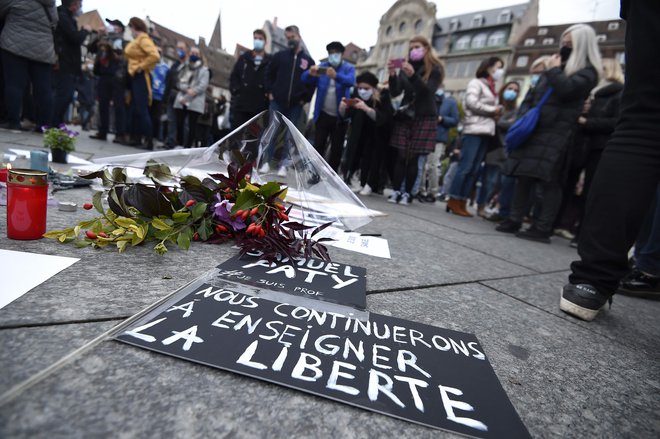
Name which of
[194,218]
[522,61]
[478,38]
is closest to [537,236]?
[194,218]

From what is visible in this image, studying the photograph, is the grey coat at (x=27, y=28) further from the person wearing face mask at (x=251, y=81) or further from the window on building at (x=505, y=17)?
the window on building at (x=505, y=17)

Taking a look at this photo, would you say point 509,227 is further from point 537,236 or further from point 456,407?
point 456,407

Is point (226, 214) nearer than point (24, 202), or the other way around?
point (24, 202)

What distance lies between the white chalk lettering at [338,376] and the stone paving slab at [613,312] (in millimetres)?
1028

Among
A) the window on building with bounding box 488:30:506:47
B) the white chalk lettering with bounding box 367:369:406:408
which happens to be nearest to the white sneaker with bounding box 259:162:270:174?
the white chalk lettering with bounding box 367:369:406:408

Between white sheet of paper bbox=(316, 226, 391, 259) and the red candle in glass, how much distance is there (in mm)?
1079

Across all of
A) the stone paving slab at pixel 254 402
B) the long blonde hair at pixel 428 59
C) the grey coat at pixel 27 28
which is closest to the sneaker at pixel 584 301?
the stone paving slab at pixel 254 402

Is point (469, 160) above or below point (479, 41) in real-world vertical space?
below

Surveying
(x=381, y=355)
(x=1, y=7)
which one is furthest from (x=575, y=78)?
(x=1, y=7)

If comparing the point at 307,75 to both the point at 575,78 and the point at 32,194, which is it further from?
the point at 32,194

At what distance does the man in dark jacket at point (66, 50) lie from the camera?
4450 mm

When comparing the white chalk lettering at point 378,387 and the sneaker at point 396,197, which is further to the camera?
the sneaker at point 396,197

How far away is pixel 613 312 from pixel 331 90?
3.94 m

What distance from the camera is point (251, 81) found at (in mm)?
5156
